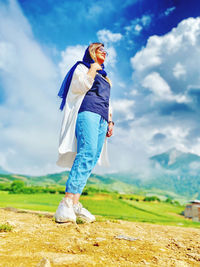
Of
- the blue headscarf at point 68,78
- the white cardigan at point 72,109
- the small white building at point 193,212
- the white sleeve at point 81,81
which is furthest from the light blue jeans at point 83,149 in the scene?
the small white building at point 193,212

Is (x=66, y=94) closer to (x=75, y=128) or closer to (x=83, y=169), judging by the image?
(x=75, y=128)

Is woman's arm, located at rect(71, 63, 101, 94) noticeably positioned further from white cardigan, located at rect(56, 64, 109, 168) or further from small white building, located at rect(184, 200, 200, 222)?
small white building, located at rect(184, 200, 200, 222)

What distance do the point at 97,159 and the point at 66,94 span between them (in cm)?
123

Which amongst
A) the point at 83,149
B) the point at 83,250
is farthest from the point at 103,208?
the point at 83,250

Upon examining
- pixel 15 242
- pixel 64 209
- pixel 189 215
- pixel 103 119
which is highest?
pixel 103 119

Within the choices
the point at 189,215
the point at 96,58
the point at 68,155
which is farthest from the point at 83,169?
the point at 189,215

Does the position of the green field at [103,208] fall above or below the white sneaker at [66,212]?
below

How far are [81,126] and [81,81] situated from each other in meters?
0.68

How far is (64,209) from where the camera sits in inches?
109

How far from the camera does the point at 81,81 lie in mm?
3150

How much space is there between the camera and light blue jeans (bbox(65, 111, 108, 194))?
2976mm

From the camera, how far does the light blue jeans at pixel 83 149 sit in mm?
2976

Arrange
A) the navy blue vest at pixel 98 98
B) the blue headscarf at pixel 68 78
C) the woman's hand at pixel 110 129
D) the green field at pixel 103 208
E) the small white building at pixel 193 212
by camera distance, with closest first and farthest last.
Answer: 1. the navy blue vest at pixel 98 98
2. the blue headscarf at pixel 68 78
3. the woman's hand at pixel 110 129
4. the green field at pixel 103 208
5. the small white building at pixel 193 212

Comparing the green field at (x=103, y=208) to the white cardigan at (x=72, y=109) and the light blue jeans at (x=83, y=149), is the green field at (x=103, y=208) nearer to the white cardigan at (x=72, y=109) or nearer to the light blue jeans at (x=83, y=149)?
the light blue jeans at (x=83, y=149)
